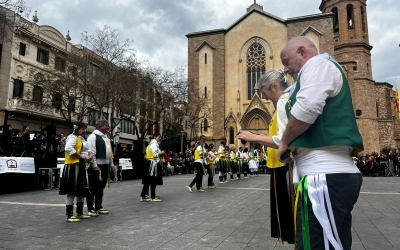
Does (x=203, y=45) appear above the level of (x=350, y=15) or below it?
below

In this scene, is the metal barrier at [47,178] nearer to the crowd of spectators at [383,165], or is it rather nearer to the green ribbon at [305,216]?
the green ribbon at [305,216]

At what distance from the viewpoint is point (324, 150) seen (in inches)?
76.9

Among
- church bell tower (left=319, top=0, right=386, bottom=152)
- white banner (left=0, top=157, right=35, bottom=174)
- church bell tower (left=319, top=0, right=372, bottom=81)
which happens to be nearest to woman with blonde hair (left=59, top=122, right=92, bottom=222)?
white banner (left=0, top=157, right=35, bottom=174)

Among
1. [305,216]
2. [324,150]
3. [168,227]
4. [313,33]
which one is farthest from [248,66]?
[305,216]

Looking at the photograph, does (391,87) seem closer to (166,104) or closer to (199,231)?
(166,104)

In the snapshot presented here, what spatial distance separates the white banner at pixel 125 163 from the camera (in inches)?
710

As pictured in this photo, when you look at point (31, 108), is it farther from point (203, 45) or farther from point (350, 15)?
point (350, 15)

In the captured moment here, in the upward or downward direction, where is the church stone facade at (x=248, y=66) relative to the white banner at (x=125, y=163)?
upward

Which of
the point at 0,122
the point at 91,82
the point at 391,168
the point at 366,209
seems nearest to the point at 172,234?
the point at 366,209

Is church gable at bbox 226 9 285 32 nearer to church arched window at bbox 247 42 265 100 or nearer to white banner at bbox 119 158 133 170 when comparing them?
church arched window at bbox 247 42 265 100

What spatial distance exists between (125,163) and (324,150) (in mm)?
17416

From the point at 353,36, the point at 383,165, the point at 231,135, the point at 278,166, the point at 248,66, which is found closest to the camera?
the point at 278,166

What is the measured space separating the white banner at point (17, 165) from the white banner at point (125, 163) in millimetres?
6288

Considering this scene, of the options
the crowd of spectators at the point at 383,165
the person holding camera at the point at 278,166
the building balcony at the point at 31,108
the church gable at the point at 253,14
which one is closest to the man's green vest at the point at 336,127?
the person holding camera at the point at 278,166
